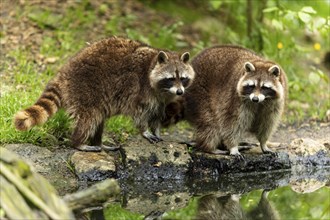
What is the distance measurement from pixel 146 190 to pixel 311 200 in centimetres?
157

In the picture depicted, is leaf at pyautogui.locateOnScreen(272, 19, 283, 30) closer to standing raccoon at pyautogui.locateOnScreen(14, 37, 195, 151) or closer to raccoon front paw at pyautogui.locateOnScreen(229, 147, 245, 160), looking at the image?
standing raccoon at pyautogui.locateOnScreen(14, 37, 195, 151)

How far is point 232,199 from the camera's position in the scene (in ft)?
22.5

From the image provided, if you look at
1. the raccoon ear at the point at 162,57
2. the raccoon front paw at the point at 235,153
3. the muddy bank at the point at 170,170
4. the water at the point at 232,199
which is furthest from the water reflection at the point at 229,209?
the raccoon ear at the point at 162,57

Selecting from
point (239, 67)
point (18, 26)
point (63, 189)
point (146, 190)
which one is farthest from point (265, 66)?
point (18, 26)

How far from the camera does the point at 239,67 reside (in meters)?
7.64

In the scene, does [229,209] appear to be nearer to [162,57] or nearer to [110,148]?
[110,148]

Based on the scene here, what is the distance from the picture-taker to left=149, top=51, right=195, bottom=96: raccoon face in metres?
7.41

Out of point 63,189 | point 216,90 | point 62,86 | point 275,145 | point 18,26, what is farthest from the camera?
point 18,26

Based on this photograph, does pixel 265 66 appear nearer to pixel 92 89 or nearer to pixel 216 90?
pixel 216 90

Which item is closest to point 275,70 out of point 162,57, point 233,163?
point 233,163

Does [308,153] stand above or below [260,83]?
below

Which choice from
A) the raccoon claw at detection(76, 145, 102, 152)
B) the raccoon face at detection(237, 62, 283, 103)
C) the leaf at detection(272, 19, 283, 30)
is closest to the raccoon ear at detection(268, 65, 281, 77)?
the raccoon face at detection(237, 62, 283, 103)

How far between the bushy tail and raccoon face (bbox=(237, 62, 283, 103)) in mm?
1833

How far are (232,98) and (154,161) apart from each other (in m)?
A: 1.04
